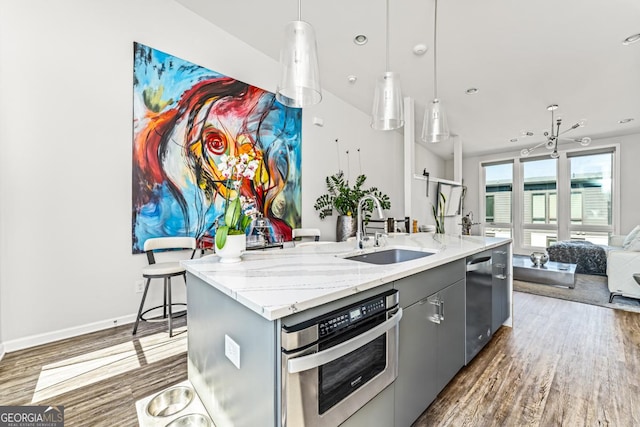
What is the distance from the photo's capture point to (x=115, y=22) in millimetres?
2572

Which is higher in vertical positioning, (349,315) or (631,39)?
(631,39)

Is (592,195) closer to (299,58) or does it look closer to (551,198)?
(551,198)

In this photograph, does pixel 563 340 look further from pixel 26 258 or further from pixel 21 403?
pixel 26 258

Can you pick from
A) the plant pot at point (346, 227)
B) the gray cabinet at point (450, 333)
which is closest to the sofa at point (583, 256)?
the plant pot at point (346, 227)

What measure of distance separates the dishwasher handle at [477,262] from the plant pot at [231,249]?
4.90 feet

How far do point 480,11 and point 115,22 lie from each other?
11.4ft

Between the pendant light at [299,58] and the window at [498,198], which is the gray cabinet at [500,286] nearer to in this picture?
the pendant light at [299,58]

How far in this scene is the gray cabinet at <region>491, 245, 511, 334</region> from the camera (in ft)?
7.52

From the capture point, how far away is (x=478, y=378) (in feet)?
6.14

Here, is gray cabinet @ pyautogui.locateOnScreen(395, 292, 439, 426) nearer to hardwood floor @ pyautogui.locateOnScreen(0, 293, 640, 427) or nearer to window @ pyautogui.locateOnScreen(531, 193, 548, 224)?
hardwood floor @ pyautogui.locateOnScreen(0, 293, 640, 427)

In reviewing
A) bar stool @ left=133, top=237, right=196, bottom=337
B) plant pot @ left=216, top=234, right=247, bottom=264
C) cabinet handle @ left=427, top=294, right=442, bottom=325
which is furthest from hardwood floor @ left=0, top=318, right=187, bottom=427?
cabinet handle @ left=427, top=294, right=442, bottom=325

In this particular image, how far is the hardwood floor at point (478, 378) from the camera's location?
1521 millimetres

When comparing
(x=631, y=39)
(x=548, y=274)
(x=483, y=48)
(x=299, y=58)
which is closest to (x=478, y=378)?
(x=299, y=58)

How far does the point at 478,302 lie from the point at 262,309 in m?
1.83
